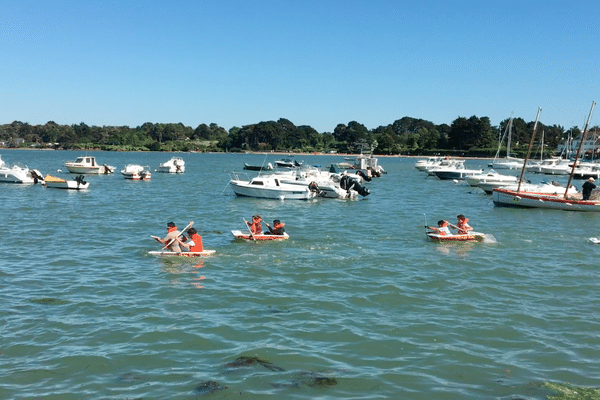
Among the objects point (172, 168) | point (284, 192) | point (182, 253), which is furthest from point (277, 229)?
point (172, 168)

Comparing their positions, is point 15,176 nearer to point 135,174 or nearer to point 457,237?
point 135,174

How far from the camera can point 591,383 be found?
1143 cm

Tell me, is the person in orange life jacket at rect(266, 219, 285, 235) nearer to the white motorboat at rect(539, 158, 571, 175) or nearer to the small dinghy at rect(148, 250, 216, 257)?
the small dinghy at rect(148, 250, 216, 257)

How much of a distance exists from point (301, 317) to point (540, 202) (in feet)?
99.5

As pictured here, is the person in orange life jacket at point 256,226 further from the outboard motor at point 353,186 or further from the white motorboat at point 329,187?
the outboard motor at point 353,186

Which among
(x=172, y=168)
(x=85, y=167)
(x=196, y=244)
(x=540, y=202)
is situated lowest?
(x=172, y=168)

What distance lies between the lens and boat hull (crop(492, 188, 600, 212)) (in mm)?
39156

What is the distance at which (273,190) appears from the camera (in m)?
45.5

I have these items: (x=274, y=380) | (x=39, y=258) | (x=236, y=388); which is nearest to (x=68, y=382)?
(x=236, y=388)

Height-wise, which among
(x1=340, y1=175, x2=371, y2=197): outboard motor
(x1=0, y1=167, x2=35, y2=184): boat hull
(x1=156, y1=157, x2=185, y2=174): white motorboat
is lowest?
(x1=156, y1=157, x2=185, y2=174): white motorboat

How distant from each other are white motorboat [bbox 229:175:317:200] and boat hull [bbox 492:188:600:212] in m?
14.3

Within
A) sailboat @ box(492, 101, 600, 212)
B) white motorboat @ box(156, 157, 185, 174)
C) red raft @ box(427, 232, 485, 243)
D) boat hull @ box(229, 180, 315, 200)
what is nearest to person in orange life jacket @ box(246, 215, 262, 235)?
red raft @ box(427, 232, 485, 243)

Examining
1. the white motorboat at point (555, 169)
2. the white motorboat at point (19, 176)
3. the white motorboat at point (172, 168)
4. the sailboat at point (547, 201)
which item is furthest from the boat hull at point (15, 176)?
the white motorboat at point (555, 169)

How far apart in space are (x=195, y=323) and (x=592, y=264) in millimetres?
16007
